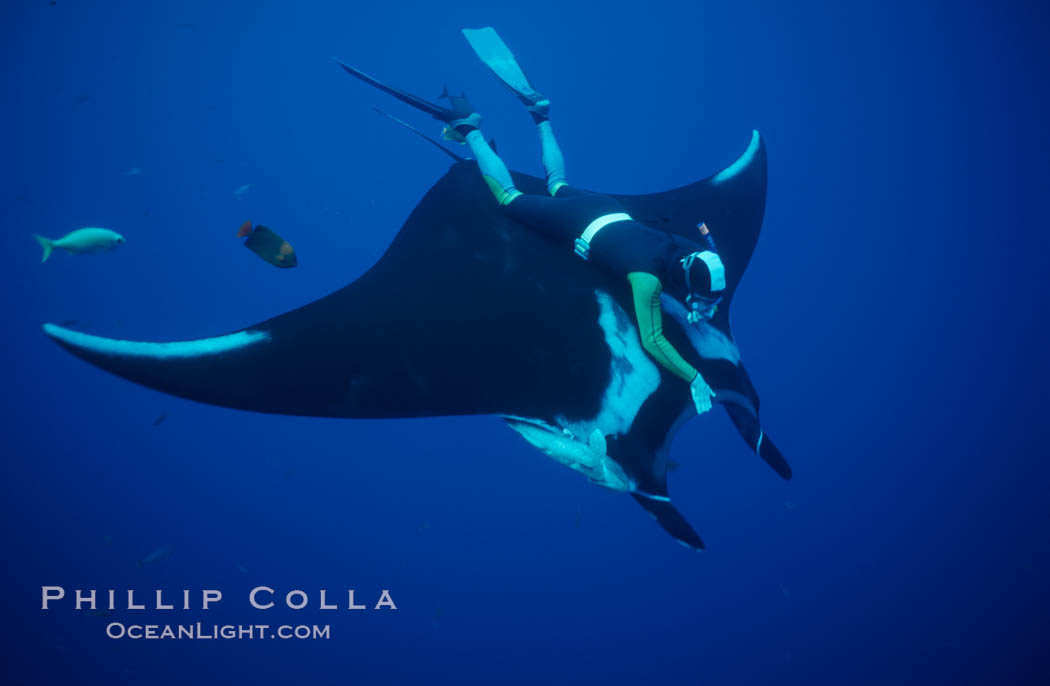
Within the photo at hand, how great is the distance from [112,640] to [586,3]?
34.0ft

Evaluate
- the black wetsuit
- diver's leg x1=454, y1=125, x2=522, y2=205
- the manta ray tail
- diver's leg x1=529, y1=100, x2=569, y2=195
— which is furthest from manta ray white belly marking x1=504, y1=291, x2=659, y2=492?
diver's leg x1=529, y1=100, x2=569, y2=195

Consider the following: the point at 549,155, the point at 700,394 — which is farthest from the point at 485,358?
the point at 549,155

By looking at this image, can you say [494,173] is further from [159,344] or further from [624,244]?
[159,344]

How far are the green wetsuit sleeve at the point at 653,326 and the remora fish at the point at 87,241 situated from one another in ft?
11.7

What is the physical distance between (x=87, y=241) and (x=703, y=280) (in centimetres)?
415

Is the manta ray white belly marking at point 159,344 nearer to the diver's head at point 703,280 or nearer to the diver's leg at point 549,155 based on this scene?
the diver's head at point 703,280

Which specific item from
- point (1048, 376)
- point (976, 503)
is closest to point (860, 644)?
point (976, 503)

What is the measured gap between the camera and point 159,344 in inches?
80.2

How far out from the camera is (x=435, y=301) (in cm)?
276

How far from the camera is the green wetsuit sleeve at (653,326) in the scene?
250 centimetres

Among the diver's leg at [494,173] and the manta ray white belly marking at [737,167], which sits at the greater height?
the manta ray white belly marking at [737,167]

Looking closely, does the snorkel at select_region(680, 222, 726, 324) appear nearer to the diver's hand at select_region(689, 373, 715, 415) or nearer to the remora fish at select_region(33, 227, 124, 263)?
the diver's hand at select_region(689, 373, 715, 415)

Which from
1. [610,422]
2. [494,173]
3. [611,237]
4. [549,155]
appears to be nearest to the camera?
[610,422]

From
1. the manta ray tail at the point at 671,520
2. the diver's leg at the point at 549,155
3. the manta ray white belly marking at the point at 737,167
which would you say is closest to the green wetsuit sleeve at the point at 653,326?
the manta ray tail at the point at 671,520
